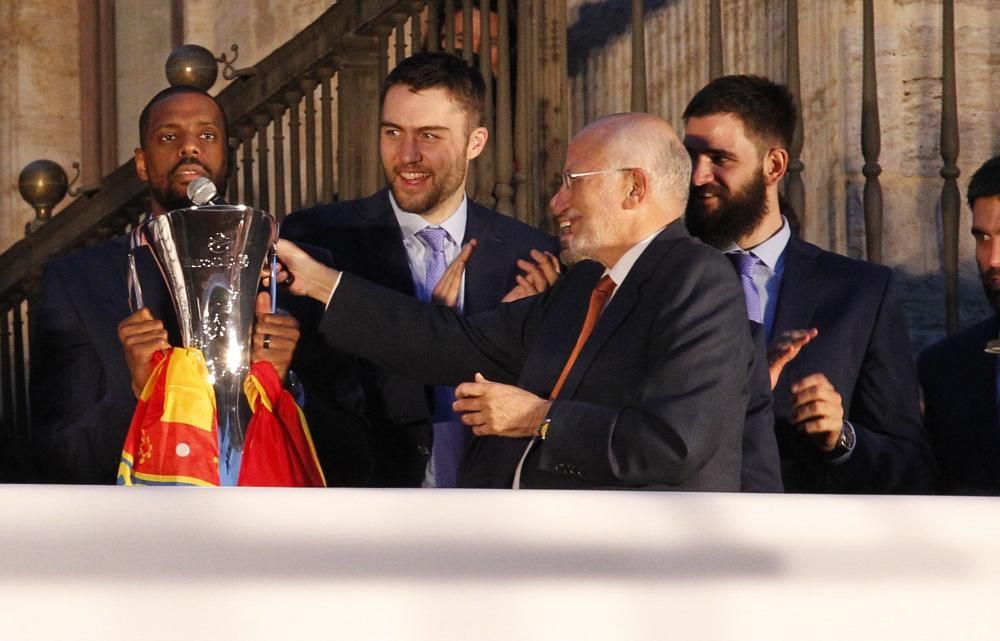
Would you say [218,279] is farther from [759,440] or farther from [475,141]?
[475,141]

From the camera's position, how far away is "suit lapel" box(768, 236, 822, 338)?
351cm

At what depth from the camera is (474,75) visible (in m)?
3.73

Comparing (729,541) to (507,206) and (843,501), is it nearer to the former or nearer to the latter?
(843,501)

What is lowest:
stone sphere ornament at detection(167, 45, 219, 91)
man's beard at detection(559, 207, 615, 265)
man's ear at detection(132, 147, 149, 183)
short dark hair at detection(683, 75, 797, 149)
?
man's beard at detection(559, 207, 615, 265)

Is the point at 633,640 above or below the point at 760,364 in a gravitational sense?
below

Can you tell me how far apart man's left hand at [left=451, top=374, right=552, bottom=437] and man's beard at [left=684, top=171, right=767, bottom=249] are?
3.22 feet

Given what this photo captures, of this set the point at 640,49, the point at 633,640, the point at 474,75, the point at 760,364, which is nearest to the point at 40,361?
the point at 474,75

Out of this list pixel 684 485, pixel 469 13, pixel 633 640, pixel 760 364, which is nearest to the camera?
pixel 633 640

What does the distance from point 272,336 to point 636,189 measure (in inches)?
24.1

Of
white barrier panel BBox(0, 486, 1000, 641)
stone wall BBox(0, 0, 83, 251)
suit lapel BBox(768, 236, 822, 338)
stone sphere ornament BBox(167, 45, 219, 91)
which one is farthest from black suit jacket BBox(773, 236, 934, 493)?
stone wall BBox(0, 0, 83, 251)

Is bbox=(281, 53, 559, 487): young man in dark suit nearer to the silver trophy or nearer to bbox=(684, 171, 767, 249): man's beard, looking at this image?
bbox=(684, 171, 767, 249): man's beard

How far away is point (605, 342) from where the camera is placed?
2.78 m

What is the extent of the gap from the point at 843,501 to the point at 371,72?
3.68m

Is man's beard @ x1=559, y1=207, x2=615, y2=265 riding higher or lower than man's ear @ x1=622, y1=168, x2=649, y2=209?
lower
